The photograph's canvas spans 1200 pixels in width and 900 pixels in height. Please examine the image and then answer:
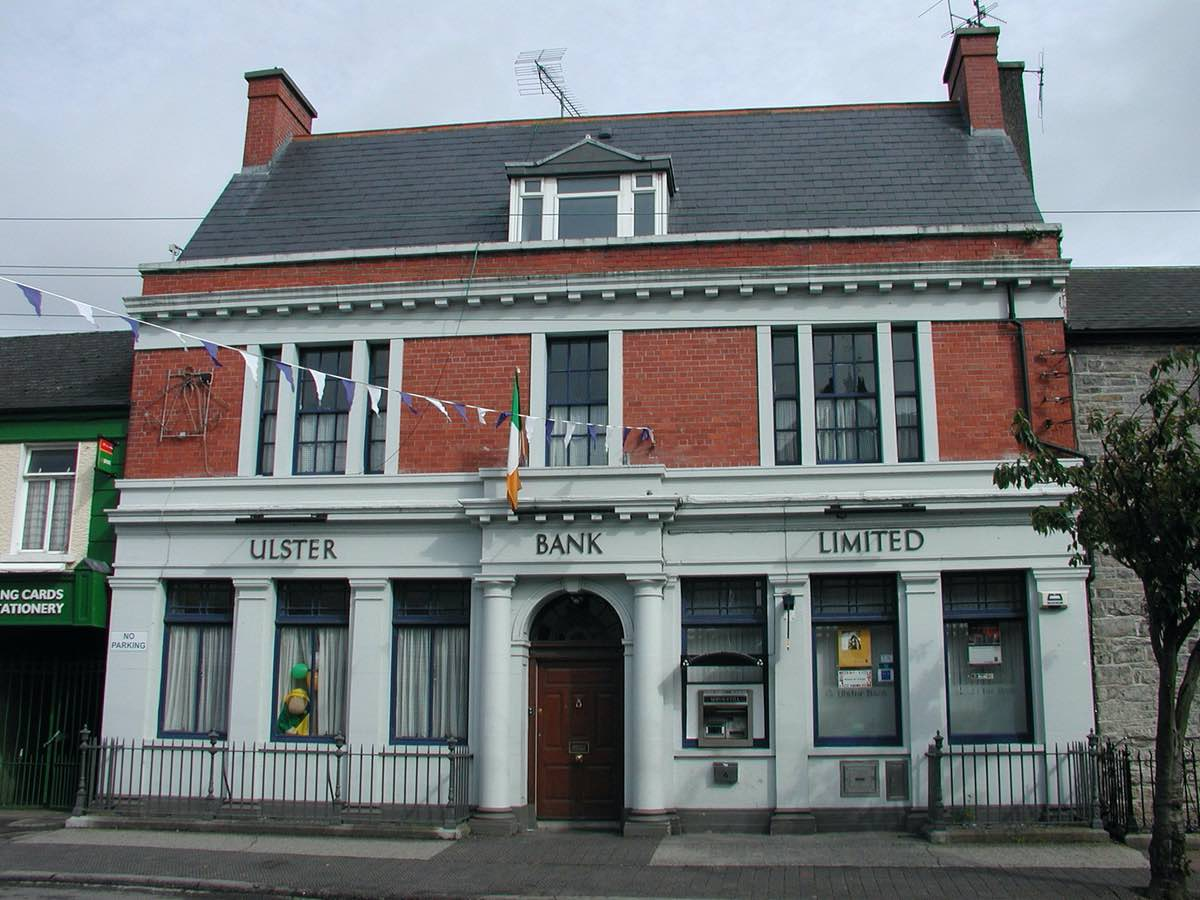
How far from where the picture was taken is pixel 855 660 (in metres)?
15.2

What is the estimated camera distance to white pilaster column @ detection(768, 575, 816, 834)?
1455 cm

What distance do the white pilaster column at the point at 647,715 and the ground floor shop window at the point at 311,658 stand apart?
4.23 meters

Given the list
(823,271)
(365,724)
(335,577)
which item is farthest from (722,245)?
(365,724)

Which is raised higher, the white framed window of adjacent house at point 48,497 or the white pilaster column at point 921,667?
the white framed window of adjacent house at point 48,497

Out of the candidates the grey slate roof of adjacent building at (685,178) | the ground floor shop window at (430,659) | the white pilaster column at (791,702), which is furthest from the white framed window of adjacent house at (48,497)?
the white pilaster column at (791,702)

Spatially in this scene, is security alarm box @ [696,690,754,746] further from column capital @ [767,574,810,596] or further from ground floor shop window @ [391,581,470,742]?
ground floor shop window @ [391,581,470,742]

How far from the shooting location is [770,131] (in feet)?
63.6

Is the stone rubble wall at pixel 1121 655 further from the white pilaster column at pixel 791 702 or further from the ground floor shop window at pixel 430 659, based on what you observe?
the ground floor shop window at pixel 430 659

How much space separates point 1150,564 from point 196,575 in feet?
41.0

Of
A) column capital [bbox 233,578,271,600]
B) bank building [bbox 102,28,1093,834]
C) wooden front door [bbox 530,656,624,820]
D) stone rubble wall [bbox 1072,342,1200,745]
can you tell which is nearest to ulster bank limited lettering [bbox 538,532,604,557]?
bank building [bbox 102,28,1093,834]

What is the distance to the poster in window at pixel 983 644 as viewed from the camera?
15016mm

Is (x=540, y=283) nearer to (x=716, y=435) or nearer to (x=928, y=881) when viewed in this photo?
(x=716, y=435)

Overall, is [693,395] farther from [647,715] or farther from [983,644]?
[983,644]

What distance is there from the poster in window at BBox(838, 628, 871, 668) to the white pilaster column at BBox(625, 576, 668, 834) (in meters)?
2.46
